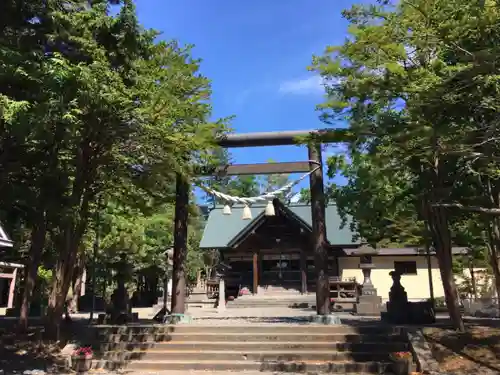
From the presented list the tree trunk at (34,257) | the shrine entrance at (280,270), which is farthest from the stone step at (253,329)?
the shrine entrance at (280,270)

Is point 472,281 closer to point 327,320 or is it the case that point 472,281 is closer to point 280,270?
point 280,270

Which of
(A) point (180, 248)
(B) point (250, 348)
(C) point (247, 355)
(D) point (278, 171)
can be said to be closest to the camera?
(C) point (247, 355)

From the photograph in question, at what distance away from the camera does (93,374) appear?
9016 mm

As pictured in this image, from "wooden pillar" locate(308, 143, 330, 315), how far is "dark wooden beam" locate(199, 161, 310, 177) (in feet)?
1.80

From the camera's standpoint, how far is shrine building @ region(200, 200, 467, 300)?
1105 inches

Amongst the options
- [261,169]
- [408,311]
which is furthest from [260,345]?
[261,169]

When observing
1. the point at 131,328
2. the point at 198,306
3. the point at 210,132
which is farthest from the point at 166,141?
the point at 198,306

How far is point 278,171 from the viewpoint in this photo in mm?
13883

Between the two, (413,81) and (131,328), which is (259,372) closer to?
(131,328)

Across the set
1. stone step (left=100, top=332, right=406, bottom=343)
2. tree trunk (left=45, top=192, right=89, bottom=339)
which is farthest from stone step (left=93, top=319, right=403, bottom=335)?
tree trunk (left=45, top=192, right=89, bottom=339)

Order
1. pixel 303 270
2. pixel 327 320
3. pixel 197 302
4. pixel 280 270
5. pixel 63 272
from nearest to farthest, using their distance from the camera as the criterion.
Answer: pixel 63 272 < pixel 327 320 < pixel 303 270 < pixel 197 302 < pixel 280 270

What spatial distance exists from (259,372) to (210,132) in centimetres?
601

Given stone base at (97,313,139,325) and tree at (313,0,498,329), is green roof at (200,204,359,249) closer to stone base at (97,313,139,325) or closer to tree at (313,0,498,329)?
stone base at (97,313,139,325)

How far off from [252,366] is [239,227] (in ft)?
72.1
